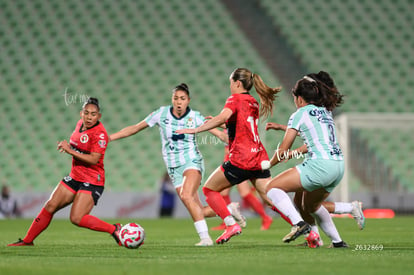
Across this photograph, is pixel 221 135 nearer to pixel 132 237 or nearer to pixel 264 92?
pixel 264 92

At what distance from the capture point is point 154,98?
66.6ft

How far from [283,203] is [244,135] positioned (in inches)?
45.6

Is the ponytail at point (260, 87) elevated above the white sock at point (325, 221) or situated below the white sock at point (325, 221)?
above

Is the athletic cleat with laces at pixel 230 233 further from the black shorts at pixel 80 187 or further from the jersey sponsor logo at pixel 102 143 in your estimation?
the jersey sponsor logo at pixel 102 143

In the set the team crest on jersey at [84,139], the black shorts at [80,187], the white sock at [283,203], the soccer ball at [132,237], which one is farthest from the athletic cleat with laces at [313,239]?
the team crest on jersey at [84,139]

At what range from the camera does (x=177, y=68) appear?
69.2ft

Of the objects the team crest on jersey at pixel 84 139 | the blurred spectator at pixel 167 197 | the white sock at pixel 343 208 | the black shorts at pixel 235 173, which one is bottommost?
the blurred spectator at pixel 167 197

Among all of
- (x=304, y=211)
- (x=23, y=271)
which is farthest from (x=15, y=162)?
(x=23, y=271)

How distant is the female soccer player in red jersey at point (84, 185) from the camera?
7539 mm

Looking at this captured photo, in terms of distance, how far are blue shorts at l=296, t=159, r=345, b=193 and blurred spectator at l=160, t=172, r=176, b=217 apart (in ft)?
35.5

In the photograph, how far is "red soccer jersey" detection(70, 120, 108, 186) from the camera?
24.9ft

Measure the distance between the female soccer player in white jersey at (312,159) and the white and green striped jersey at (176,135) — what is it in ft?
5.56

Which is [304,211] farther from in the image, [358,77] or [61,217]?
[358,77]

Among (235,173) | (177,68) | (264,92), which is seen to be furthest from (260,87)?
(177,68)
